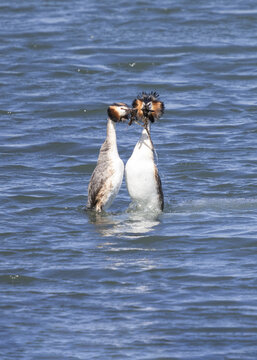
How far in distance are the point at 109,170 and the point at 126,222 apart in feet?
2.40

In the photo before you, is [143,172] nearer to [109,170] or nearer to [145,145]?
[145,145]

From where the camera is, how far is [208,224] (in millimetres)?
11391

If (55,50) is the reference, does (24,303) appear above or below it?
below

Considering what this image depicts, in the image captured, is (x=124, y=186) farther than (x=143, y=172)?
Yes

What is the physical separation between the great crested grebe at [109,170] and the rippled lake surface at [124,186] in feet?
0.97

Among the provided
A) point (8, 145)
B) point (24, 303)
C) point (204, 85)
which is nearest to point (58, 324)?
point (24, 303)

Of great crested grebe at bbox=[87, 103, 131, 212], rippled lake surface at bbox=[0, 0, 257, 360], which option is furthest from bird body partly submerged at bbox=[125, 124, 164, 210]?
rippled lake surface at bbox=[0, 0, 257, 360]

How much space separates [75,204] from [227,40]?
36.2 feet

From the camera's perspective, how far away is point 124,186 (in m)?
13.6

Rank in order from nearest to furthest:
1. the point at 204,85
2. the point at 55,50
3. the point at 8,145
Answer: the point at 8,145 < the point at 204,85 < the point at 55,50

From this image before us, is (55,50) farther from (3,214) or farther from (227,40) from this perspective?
(3,214)

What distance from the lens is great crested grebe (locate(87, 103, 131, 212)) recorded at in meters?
11.7

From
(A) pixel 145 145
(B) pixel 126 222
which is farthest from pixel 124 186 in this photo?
(A) pixel 145 145

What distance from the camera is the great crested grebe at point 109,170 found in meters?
11.7
